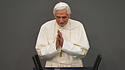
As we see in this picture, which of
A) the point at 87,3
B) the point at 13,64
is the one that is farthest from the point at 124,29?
the point at 13,64

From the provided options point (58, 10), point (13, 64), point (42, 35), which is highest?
point (58, 10)

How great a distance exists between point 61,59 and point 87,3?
991 millimetres

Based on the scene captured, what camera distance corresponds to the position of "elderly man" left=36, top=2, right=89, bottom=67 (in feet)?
9.61

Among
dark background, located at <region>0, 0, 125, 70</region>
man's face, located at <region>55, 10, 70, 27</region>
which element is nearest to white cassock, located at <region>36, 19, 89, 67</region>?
man's face, located at <region>55, 10, 70, 27</region>

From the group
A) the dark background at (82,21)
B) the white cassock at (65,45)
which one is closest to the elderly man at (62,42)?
the white cassock at (65,45)

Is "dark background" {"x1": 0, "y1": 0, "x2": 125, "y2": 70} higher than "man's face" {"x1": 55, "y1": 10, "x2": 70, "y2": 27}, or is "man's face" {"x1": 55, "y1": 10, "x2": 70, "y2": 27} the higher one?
"man's face" {"x1": 55, "y1": 10, "x2": 70, "y2": 27}

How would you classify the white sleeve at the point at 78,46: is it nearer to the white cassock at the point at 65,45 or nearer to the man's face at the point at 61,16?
the white cassock at the point at 65,45

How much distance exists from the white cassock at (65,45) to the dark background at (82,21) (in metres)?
0.65

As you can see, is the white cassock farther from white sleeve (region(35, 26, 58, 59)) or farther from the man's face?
the man's face

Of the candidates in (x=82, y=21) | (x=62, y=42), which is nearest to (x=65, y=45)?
(x=62, y=42)

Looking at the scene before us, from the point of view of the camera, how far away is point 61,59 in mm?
3014

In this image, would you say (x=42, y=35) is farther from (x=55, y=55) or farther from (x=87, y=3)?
(x=87, y=3)

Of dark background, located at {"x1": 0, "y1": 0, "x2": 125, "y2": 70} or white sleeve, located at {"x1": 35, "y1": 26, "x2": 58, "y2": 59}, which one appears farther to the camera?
dark background, located at {"x1": 0, "y1": 0, "x2": 125, "y2": 70}

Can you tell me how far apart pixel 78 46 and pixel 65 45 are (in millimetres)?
160
